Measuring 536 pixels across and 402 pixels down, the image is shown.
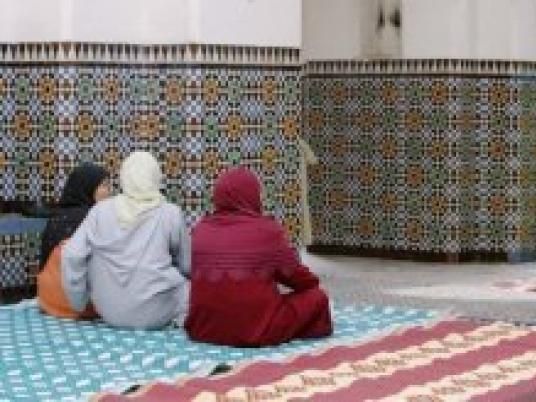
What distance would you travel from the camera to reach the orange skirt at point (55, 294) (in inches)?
186

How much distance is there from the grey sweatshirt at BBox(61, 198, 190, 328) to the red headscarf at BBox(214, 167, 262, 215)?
0.32 meters

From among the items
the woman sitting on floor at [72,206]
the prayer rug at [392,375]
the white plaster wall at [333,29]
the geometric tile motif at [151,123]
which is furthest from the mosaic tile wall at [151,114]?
the prayer rug at [392,375]

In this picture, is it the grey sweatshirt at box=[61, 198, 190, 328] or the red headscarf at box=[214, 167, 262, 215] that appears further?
the grey sweatshirt at box=[61, 198, 190, 328]

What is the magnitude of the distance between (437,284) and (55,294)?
6.95ft

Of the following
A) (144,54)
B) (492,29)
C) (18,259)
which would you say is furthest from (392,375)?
(492,29)

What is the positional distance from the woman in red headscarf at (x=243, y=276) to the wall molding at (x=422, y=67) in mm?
3007

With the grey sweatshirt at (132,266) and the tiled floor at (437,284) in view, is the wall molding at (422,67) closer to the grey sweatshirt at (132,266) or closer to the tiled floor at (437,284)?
the tiled floor at (437,284)

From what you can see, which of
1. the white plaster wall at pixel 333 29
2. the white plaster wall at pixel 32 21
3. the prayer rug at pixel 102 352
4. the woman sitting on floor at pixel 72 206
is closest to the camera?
the prayer rug at pixel 102 352

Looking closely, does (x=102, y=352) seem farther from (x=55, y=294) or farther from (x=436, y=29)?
(x=436, y=29)

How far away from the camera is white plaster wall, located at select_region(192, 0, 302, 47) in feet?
18.6

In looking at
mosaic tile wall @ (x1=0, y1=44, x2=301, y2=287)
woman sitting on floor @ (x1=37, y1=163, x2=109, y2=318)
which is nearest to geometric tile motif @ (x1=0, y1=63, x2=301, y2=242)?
mosaic tile wall @ (x1=0, y1=44, x2=301, y2=287)

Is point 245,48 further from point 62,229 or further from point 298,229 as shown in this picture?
point 62,229

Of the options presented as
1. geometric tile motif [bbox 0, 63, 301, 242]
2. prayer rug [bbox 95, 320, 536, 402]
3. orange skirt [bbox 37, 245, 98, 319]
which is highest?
geometric tile motif [bbox 0, 63, 301, 242]

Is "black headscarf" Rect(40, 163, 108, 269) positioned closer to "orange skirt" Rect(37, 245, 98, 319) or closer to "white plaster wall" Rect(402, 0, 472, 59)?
"orange skirt" Rect(37, 245, 98, 319)
